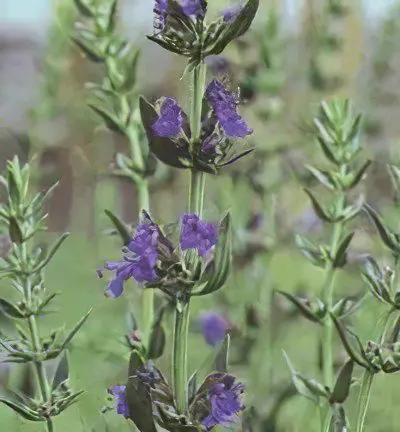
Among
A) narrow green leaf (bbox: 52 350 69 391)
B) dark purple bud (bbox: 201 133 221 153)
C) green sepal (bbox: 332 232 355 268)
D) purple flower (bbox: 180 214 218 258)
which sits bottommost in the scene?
narrow green leaf (bbox: 52 350 69 391)

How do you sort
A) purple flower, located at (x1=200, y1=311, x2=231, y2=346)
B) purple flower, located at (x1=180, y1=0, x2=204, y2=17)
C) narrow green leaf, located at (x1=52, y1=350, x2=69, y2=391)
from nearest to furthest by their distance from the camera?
purple flower, located at (x1=180, y1=0, x2=204, y2=17) < narrow green leaf, located at (x1=52, y1=350, x2=69, y2=391) < purple flower, located at (x1=200, y1=311, x2=231, y2=346)

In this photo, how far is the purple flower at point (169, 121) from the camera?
442 mm

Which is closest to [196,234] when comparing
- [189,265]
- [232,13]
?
[189,265]

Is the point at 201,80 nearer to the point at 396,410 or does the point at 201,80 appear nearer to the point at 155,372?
the point at 155,372

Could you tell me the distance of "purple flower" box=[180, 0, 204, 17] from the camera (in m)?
0.41

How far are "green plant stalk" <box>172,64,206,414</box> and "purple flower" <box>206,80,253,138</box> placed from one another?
1cm

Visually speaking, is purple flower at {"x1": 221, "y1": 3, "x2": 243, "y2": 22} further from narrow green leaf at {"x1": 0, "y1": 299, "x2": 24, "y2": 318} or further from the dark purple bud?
narrow green leaf at {"x1": 0, "y1": 299, "x2": 24, "y2": 318}

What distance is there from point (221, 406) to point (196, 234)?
0.11 meters

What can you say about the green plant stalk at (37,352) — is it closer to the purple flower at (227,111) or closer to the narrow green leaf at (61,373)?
the narrow green leaf at (61,373)

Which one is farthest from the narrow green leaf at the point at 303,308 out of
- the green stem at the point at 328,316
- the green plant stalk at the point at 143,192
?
the green plant stalk at the point at 143,192

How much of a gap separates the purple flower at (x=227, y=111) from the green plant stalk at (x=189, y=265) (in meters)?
0.01

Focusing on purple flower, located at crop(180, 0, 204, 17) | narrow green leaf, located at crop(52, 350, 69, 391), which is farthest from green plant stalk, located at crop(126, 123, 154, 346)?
purple flower, located at crop(180, 0, 204, 17)

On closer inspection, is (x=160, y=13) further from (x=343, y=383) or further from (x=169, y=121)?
(x=343, y=383)

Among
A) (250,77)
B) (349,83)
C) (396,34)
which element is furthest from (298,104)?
(250,77)
